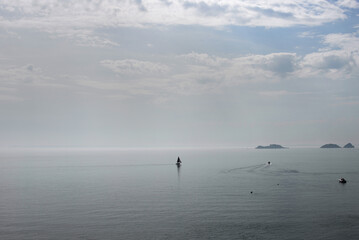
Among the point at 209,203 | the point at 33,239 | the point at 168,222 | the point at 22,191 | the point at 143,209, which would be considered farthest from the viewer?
the point at 22,191

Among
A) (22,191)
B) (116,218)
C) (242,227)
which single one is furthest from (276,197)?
(22,191)

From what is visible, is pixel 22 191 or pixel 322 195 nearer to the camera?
pixel 322 195

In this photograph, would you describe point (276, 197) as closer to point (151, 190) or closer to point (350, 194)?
point (350, 194)

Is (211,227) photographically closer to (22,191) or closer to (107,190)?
(107,190)

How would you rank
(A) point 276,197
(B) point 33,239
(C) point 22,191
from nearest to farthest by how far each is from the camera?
(B) point 33,239, (A) point 276,197, (C) point 22,191

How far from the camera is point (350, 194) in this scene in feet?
308

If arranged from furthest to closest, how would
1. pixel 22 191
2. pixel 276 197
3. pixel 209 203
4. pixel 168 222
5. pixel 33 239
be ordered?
pixel 22 191 → pixel 276 197 → pixel 209 203 → pixel 168 222 → pixel 33 239

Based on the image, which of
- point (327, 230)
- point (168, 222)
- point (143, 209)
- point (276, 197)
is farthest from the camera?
point (276, 197)

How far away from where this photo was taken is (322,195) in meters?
91.7

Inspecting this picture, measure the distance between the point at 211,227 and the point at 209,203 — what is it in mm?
20574

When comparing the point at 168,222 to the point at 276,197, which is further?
the point at 276,197

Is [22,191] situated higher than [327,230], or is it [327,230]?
[22,191]

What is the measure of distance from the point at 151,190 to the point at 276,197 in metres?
37.1

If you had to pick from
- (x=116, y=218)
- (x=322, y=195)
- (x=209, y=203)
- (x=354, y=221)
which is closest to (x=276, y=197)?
(x=322, y=195)
